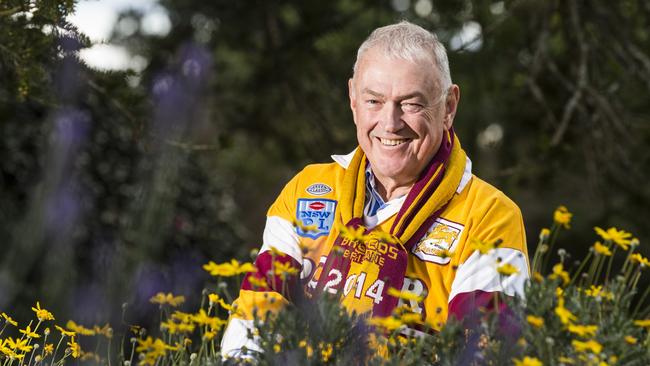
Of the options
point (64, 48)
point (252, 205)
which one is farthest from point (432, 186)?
point (252, 205)

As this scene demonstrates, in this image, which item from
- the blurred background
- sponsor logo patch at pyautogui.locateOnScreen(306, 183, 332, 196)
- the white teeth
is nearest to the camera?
the white teeth

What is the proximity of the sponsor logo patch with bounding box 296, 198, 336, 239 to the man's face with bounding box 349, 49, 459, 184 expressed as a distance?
0.63 ft

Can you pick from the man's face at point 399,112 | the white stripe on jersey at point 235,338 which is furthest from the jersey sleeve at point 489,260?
the white stripe on jersey at point 235,338

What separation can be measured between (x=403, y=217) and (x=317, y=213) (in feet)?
0.97

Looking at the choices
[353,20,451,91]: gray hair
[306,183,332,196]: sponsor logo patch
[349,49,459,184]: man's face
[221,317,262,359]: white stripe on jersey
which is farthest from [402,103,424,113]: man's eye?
[221,317,262,359]: white stripe on jersey

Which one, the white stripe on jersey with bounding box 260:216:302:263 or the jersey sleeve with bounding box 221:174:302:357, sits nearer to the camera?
the jersey sleeve with bounding box 221:174:302:357

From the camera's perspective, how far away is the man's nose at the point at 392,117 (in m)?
2.78

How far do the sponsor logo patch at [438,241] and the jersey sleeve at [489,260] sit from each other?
0.14 ft

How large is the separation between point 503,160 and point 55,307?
5059mm

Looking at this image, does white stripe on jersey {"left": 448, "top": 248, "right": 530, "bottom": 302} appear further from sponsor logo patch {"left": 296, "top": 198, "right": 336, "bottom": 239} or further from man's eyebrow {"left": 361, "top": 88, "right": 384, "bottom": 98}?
man's eyebrow {"left": 361, "top": 88, "right": 384, "bottom": 98}

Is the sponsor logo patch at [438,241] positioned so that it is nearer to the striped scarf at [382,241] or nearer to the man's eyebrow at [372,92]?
the striped scarf at [382,241]

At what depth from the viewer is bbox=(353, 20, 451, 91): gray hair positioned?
274cm

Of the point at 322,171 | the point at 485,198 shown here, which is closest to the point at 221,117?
the point at 322,171

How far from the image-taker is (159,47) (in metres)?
6.71
